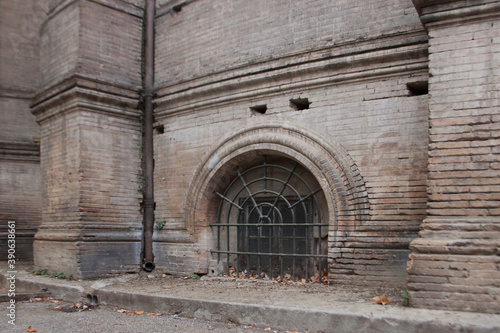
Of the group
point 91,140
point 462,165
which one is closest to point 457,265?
point 462,165

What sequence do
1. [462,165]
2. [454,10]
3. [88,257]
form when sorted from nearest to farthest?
[462,165] → [454,10] → [88,257]

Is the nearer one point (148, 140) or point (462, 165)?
point (462, 165)

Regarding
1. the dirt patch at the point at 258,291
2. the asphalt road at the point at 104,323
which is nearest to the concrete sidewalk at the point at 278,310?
the dirt patch at the point at 258,291

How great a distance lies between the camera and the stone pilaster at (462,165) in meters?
4.70

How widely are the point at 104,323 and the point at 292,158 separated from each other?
339 centimetres

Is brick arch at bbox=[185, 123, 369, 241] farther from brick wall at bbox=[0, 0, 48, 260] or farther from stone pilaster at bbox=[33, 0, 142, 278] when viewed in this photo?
brick wall at bbox=[0, 0, 48, 260]

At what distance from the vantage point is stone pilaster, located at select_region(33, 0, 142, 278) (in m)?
8.38

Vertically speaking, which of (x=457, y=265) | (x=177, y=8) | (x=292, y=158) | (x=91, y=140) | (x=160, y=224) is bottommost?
(x=457, y=265)

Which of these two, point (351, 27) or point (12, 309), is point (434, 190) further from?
point (12, 309)

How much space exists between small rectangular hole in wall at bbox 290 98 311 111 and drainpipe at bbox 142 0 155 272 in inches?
117

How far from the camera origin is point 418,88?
21.3 feet

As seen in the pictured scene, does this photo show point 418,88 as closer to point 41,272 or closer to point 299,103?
point 299,103

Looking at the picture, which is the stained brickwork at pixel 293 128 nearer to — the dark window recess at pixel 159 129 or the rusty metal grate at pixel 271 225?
the dark window recess at pixel 159 129

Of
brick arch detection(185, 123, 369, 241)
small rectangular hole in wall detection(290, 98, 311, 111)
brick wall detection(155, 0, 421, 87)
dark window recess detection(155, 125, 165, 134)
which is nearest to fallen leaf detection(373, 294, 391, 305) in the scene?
brick arch detection(185, 123, 369, 241)
